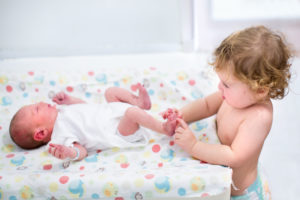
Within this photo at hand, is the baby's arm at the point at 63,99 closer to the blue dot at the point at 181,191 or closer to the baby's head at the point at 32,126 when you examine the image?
the baby's head at the point at 32,126

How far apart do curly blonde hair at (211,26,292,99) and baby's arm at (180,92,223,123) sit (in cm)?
32

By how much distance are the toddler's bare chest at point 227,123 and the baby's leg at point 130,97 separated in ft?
0.98

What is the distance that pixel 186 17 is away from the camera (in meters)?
2.02

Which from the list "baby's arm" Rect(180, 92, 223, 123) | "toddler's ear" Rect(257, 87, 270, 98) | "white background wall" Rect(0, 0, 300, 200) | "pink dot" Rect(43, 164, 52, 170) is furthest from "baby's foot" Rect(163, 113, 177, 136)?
"white background wall" Rect(0, 0, 300, 200)

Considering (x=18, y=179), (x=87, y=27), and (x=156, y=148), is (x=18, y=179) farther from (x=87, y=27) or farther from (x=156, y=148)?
(x=87, y=27)

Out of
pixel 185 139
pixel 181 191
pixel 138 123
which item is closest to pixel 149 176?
pixel 181 191

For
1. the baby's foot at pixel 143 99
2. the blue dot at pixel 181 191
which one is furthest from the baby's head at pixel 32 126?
the blue dot at pixel 181 191

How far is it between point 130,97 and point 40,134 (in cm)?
39

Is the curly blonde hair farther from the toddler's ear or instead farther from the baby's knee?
the baby's knee

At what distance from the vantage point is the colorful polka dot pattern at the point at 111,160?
95 centimetres

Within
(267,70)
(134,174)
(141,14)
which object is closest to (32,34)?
(141,14)

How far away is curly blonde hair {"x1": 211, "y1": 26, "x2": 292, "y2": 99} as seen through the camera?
0.93m

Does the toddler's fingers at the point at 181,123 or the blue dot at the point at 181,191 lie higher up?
the toddler's fingers at the point at 181,123

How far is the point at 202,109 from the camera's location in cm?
130
